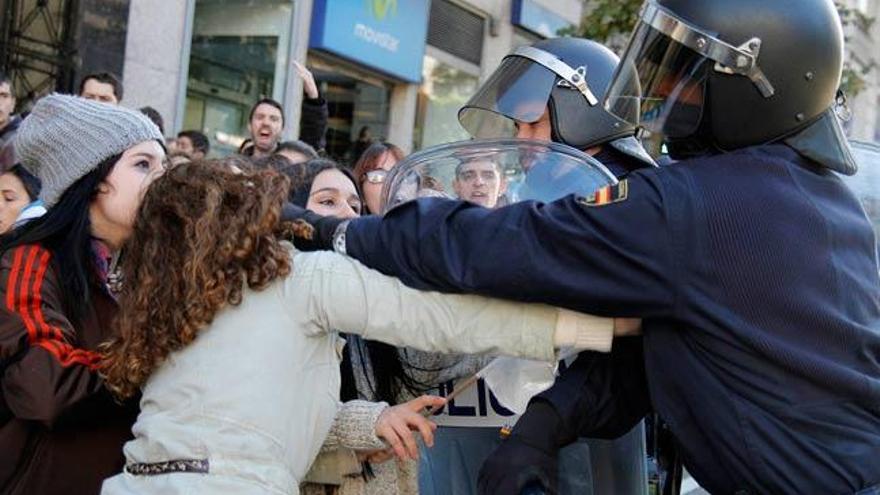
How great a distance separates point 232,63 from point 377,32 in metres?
1.80

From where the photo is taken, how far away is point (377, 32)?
436 inches

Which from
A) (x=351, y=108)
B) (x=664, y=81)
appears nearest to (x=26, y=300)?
(x=664, y=81)

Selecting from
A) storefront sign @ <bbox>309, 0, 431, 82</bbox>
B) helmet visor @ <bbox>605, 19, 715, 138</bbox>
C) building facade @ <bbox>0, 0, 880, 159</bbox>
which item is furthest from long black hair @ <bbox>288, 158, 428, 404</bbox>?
storefront sign @ <bbox>309, 0, 431, 82</bbox>

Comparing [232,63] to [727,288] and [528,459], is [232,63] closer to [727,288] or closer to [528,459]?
[528,459]

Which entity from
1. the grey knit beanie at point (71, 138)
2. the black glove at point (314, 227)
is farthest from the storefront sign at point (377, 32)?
the black glove at point (314, 227)

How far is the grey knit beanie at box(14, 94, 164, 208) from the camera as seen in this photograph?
256 centimetres

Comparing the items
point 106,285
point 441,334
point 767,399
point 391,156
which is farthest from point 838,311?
point 391,156

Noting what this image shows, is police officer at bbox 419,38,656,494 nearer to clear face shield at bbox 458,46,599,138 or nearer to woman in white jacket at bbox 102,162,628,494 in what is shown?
clear face shield at bbox 458,46,599,138

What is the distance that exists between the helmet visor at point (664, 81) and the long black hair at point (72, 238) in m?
1.31

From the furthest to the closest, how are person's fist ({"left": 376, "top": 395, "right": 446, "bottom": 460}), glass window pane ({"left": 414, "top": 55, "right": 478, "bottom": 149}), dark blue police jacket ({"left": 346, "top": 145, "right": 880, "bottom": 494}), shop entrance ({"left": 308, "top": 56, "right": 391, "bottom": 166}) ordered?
1. glass window pane ({"left": 414, "top": 55, "right": 478, "bottom": 149})
2. shop entrance ({"left": 308, "top": 56, "right": 391, "bottom": 166})
3. person's fist ({"left": 376, "top": 395, "right": 446, "bottom": 460})
4. dark blue police jacket ({"left": 346, "top": 145, "right": 880, "bottom": 494})

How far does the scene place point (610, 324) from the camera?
78.1 inches

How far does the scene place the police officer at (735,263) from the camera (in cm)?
183

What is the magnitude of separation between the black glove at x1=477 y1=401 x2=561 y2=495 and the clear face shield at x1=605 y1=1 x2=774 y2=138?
0.66 meters

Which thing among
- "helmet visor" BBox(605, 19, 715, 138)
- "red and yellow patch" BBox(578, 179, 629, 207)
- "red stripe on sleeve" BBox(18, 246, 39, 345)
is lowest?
"red stripe on sleeve" BBox(18, 246, 39, 345)
